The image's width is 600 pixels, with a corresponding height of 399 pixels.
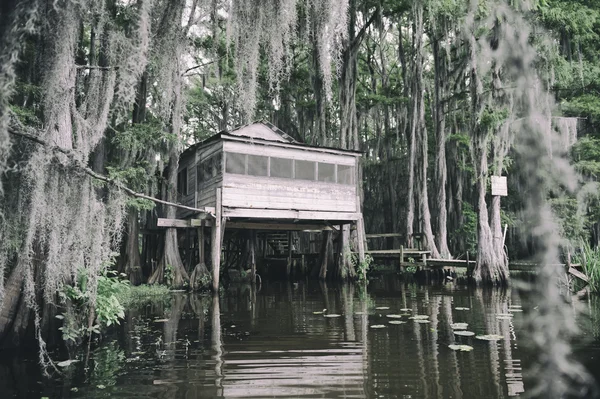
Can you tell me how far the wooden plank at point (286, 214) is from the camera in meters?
15.8

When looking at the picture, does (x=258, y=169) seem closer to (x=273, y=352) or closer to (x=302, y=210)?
(x=302, y=210)

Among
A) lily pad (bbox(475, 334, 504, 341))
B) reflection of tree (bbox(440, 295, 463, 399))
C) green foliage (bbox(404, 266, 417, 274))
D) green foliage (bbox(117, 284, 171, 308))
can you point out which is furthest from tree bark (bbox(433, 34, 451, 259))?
lily pad (bbox(475, 334, 504, 341))

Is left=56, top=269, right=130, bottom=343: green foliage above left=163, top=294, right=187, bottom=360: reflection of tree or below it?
above

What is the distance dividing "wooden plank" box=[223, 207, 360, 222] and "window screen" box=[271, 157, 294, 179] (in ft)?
4.54

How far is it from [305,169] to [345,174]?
1.97 meters

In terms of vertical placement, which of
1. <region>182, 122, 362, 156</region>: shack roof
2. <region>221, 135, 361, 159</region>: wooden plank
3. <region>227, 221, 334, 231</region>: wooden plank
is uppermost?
<region>182, 122, 362, 156</region>: shack roof

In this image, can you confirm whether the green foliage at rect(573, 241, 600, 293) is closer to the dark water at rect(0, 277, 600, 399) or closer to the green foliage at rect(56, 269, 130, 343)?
the dark water at rect(0, 277, 600, 399)

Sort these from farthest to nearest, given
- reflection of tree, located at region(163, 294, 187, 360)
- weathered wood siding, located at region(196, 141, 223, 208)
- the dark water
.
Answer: weathered wood siding, located at region(196, 141, 223, 208)
reflection of tree, located at region(163, 294, 187, 360)
the dark water

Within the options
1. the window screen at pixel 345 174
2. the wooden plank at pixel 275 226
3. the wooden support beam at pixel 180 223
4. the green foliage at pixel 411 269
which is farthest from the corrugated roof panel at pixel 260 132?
the green foliage at pixel 411 269

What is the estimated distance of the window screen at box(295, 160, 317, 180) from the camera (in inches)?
687

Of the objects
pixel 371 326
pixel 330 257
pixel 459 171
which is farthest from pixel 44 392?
pixel 459 171

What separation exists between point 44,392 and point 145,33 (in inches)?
161

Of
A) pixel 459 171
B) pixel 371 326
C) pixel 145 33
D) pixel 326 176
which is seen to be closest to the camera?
pixel 145 33

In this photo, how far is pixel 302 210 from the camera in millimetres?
17281
